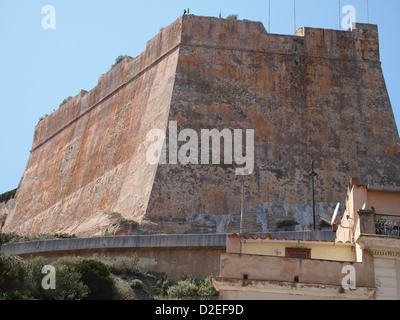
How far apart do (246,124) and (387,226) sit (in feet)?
44.1

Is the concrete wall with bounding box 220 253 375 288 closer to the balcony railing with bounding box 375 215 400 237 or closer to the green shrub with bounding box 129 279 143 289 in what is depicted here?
the balcony railing with bounding box 375 215 400 237

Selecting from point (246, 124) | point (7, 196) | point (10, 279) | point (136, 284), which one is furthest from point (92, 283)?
point (7, 196)

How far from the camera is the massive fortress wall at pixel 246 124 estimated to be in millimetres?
25109

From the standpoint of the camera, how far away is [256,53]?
27.8 m

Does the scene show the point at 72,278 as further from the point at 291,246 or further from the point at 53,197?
the point at 53,197

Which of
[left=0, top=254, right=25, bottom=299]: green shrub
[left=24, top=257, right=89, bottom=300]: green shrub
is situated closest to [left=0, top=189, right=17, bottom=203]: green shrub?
[left=24, top=257, right=89, bottom=300]: green shrub

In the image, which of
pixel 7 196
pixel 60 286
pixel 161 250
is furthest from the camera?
pixel 7 196

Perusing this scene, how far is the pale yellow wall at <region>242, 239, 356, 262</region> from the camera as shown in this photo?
13.7 meters

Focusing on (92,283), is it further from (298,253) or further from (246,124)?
(246,124)

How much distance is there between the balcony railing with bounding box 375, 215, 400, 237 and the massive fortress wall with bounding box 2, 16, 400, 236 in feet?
35.4
